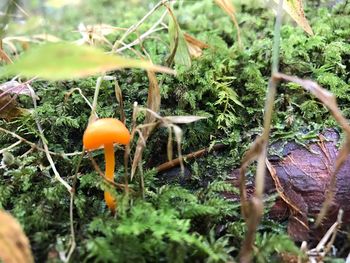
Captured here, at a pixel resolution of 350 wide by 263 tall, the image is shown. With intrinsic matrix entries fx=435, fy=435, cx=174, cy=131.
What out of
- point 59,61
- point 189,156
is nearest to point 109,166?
point 189,156

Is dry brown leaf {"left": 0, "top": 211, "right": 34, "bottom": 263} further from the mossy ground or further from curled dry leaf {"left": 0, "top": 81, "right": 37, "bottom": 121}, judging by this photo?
curled dry leaf {"left": 0, "top": 81, "right": 37, "bottom": 121}

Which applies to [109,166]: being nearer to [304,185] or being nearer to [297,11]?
[304,185]

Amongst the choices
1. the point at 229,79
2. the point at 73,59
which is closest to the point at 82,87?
the point at 229,79

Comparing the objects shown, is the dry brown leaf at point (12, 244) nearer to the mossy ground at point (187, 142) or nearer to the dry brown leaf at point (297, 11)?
the mossy ground at point (187, 142)

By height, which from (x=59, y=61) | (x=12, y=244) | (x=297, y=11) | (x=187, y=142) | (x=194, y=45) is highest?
(x=297, y=11)

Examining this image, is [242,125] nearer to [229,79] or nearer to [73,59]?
[229,79]

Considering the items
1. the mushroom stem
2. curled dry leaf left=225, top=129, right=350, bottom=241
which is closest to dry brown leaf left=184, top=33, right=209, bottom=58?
curled dry leaf left=225, top=129, right=350, bottom=241
